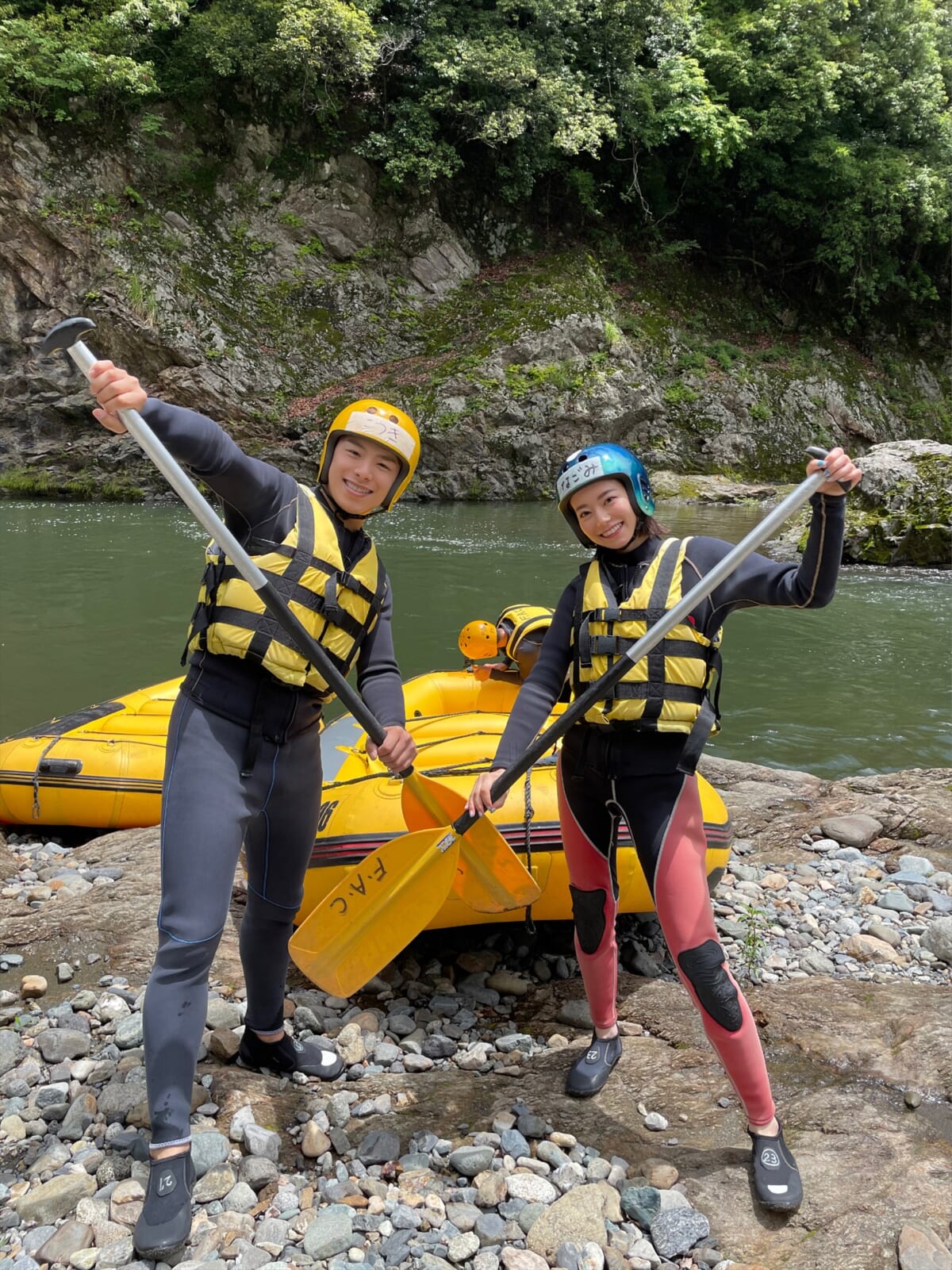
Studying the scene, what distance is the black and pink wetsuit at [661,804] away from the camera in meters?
2.00


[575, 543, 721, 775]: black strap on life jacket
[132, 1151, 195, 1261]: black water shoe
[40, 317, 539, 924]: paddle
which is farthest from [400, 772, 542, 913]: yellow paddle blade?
[132, 1151, 195, 1261]: black water shoe

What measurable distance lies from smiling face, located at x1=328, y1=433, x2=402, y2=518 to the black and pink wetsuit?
607 millimetres

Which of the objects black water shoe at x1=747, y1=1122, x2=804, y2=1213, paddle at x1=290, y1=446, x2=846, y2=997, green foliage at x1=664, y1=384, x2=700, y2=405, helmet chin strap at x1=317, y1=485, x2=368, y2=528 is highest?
green foliage at x1=664, y1=384, x2=700, y2=405

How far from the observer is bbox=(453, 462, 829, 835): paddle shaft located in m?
1.99

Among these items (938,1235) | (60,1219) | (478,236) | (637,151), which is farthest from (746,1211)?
(637,151)

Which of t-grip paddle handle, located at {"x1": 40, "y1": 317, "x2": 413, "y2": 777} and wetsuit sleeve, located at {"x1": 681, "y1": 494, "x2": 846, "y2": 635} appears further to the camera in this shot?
wetsuit sleeve, located at {"x1": 681, "y1": 494, "x2": 846, "y2": 635}

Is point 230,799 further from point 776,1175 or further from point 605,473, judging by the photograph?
point 776,1175

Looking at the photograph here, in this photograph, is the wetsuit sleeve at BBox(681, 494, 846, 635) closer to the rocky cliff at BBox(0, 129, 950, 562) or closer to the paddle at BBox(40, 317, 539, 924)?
the paddle at BBox(40, 317, 539, 924)

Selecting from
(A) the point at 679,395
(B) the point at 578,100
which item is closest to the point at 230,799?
(A) the point at 679,395

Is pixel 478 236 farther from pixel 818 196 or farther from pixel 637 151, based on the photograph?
pixel 818 196

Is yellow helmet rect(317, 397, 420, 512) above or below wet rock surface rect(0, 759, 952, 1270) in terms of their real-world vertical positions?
above

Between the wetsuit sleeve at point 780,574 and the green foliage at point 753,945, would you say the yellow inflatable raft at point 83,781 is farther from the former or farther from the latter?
the wetsuit sleeve at point 780,574

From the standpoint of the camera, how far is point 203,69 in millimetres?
18188

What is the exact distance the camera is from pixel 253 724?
2.05 m
